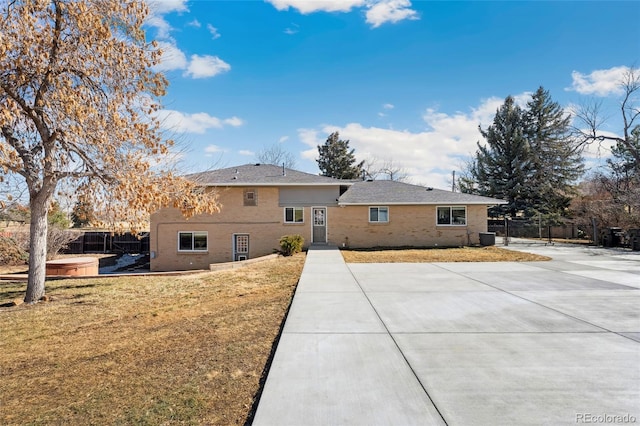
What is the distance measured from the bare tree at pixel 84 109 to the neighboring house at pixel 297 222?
33.2 ft

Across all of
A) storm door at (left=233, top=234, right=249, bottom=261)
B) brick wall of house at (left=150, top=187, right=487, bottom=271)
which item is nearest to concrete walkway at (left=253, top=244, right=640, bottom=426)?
brick wall of house at (left=150, top=187, right=487, bottom=271)

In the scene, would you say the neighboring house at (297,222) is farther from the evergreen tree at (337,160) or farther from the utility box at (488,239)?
the evergreen tree at (337,160)

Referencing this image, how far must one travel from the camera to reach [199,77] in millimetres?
12219

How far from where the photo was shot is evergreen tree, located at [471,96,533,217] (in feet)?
106

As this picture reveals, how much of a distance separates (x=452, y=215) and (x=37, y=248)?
1812 centimetres

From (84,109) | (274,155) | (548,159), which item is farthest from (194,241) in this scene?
(548,159)

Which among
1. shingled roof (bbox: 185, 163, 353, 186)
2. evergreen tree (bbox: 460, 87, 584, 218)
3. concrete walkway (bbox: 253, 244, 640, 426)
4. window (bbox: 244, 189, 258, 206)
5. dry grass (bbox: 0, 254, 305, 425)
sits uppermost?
evergreen tree (bbox: 460, 87, 584, 218)

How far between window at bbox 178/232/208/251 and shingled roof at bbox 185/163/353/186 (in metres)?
3.07

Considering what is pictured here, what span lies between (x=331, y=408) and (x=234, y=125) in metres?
20.5

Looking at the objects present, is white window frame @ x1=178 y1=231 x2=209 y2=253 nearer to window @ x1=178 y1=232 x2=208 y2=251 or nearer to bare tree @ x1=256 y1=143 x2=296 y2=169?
window @ x1=178 y1=232 x2=208 y2=251

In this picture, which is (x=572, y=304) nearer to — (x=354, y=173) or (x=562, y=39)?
(x=562, y=39)

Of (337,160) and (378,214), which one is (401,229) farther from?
(337,160)

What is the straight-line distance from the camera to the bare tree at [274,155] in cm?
4166

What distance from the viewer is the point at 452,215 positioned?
63.2 ft
